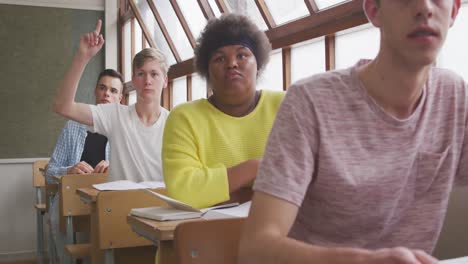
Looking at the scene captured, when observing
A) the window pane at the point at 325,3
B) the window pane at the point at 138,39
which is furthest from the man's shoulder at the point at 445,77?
the window pane at the point at 138,39

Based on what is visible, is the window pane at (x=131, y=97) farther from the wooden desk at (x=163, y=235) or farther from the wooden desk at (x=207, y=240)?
the wooden desk at (x=207, y=240)

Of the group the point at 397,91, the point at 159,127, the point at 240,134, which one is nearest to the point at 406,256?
the point at 397,91

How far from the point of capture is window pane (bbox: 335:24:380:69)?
304 cm

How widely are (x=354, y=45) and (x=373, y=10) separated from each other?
2251mm

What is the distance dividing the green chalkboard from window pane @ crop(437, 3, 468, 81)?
4.78 metres

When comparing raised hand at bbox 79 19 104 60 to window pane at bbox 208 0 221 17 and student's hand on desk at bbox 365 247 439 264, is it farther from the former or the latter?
window pane at bbox 208 0 221 17

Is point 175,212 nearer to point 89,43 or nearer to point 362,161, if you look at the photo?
point 362,161

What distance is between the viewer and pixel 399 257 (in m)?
0.69

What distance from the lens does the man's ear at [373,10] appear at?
0.99 meters

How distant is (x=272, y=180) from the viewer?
0.86 meters

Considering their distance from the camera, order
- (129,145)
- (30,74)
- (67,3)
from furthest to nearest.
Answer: (67,3), (30,74), (129,145)

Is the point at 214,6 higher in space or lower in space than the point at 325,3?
higher

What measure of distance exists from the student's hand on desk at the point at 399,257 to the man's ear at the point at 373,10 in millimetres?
447

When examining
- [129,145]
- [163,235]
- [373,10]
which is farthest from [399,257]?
[129,145]
